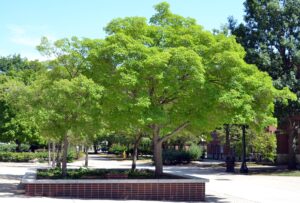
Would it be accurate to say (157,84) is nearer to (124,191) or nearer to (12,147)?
(124,191)

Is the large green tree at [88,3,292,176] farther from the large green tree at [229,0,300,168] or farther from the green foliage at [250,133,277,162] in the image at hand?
the green foliage at [250,133,277,162]

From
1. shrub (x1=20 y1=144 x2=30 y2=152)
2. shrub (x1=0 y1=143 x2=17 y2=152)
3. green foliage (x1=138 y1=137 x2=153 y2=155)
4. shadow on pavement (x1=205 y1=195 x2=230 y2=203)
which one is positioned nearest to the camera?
shadow on pavement (x1=205 y1=195 x2=230 y2=203)

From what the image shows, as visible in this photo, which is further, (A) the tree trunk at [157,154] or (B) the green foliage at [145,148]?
(B) the green foliage at [145,148]

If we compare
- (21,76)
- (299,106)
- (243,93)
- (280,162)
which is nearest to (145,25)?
(243,93)

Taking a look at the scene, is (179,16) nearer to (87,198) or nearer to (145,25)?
(145,25)

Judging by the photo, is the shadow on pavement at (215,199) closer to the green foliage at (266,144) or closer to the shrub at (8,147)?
the green foliage at (266,144)

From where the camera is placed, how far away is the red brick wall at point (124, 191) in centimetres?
1703

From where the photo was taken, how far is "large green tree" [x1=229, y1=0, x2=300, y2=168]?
36438mm

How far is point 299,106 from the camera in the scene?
35.5 meters

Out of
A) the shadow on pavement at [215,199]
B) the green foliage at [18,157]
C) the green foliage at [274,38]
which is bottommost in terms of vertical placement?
the shadow on pavement at [215,199]

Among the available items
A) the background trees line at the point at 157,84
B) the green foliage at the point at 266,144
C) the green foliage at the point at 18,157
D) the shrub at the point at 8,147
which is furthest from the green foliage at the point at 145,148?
the background trees line at the point at 157,84

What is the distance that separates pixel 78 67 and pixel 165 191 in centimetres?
652

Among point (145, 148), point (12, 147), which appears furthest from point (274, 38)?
point (12, 147)

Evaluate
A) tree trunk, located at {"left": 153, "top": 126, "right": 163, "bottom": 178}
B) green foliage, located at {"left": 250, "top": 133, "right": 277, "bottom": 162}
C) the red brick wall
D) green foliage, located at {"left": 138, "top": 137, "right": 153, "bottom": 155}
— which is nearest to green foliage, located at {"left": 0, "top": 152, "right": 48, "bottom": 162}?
green foliage, located at {"left": 138, "top": 137, "right": 153, "bottom": 155}
